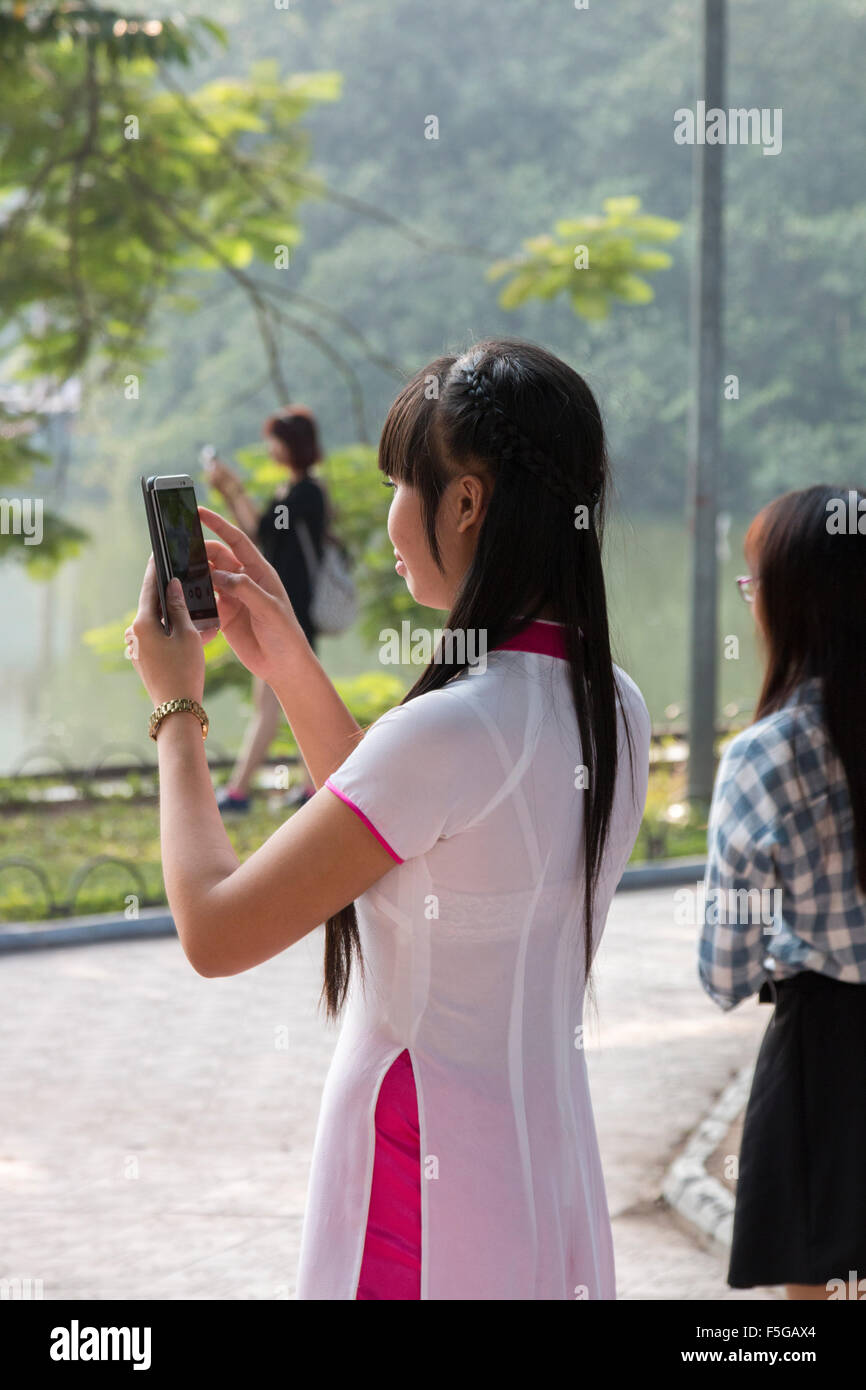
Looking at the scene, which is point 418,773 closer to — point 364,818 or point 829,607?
point 364,818

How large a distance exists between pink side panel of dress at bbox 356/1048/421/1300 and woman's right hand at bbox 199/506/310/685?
0.47 m

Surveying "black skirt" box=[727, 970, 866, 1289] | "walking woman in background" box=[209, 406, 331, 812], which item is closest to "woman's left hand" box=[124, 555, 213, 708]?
"black skirt" box=[727, 970, 866, 1289]

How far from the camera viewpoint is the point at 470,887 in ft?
4.56

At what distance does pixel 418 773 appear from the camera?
133 cm

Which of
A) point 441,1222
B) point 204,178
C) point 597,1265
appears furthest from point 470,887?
point 204,178

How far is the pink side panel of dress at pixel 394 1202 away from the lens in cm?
143

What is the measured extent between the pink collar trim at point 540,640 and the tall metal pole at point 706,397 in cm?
607

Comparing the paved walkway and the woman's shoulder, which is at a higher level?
the woman's shoulder

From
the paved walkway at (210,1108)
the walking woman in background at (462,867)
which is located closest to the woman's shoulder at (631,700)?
the walking woman in background at (462,867)

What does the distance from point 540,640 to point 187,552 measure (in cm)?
40

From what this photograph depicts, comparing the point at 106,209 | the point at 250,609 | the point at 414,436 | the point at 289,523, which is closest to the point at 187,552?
the point at 250,609

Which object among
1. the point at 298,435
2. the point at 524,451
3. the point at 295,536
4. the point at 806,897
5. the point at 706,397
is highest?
the point at 706,397

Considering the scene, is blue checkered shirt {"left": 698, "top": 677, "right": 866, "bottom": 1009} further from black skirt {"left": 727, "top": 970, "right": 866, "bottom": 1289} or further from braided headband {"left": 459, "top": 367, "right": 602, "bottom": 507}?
braided headband {"left": 459, "top": 367, "right": 602, "bottom": 507}

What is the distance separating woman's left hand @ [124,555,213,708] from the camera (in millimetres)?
1498
